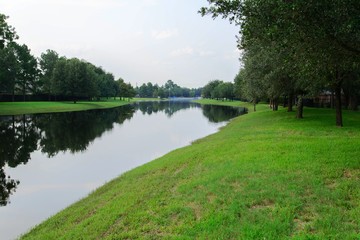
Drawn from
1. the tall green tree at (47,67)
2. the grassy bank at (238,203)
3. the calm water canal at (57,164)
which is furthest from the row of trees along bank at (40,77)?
the grassy bank at (238,203)

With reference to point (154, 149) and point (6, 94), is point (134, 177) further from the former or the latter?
point (6, 94)

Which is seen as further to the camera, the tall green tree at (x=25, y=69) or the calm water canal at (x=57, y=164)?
the tall green tree at (x=25, y=69)

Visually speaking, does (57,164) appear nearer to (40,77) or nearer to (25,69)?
(25,69)

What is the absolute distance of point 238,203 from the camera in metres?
7.81

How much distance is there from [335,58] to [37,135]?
2883 centimetres

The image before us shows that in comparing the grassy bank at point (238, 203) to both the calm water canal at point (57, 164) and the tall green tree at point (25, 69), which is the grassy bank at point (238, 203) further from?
the tall green tree at point (25, 69)

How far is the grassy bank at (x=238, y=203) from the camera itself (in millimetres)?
6484

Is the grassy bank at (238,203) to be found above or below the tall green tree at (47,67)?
below

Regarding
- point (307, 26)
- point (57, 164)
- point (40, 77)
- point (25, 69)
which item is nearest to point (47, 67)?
point (40, 77)

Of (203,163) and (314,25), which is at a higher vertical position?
(314,25)

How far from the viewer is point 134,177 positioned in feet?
46.4

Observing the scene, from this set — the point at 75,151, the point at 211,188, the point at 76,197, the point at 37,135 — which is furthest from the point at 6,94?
the point at 211,188

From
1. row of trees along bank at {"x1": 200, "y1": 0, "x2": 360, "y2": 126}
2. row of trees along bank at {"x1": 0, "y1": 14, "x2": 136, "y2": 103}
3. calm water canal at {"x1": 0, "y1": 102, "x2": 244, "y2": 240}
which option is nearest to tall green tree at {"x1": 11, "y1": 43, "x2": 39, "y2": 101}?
row of trees along bank at {"x1": 0, "y1": 14, "x2": 136, "y2": 103}

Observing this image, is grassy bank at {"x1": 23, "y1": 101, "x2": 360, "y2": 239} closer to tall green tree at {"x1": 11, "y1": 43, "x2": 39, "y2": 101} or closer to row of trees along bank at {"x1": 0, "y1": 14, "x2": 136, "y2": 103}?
row of trees along bank at {"x1": 0, "y1": 14, "x2": 136, "y2": 103}
